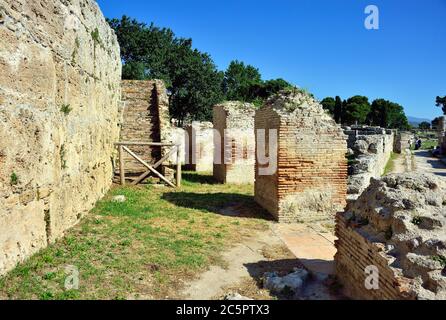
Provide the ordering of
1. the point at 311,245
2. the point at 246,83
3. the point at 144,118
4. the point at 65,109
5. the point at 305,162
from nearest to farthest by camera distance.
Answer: the point at 65,109, the point at 311,245, the point at 305,162, the point at 144,118, the point at 246,83

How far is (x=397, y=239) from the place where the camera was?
4074 millimetres

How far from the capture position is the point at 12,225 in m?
4.72

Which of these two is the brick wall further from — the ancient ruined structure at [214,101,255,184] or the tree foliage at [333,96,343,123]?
the tree foliage at [333,96,343,123]

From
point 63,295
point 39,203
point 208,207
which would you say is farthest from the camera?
point 208,207

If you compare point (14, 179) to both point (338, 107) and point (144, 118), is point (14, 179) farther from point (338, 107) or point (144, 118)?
point (338, 107)

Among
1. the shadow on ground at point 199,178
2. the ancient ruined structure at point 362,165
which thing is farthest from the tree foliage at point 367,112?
the shadow on ground at point 199,178

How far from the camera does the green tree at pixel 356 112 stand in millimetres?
58125

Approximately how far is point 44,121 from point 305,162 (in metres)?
5.22

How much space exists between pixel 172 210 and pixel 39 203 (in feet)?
12.8

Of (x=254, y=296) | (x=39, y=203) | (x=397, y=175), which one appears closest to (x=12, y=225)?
(x=39, y=203)

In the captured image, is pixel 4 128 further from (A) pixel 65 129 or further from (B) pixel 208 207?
(B) pixel 208 207

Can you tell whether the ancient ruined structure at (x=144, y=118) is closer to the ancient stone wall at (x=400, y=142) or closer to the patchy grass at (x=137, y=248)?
the patchy grass at (x=137, y=248)

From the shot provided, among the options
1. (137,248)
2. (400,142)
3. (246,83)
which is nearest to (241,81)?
(246,83)
